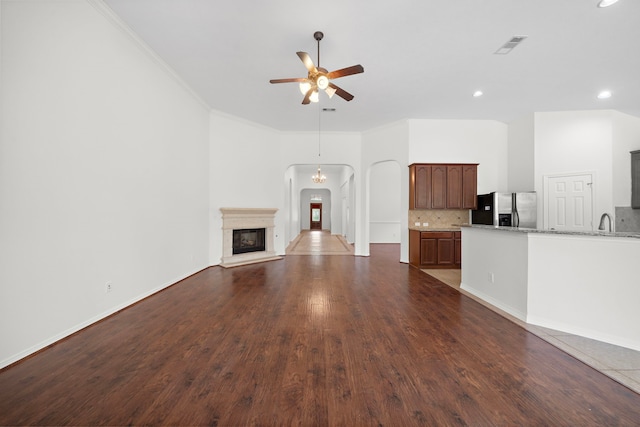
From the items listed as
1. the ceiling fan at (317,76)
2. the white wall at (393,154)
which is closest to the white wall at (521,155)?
the white wall at (393,154)

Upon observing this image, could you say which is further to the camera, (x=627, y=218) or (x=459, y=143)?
(x=459, y=143)

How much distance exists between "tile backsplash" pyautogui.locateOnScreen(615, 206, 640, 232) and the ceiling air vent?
4.28m

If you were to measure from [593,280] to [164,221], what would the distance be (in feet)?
18.3

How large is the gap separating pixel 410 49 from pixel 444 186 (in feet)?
Answer: 11.7

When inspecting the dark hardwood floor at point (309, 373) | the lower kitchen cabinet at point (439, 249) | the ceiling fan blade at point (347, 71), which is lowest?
the dark hardwood floor at point (309, 373)

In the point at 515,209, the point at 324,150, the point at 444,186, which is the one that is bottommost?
the point at 515,209

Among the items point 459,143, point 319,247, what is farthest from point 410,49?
point 319,247

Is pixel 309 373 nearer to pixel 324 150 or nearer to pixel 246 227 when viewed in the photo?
pixel 246 227

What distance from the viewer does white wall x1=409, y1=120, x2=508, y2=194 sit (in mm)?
6516

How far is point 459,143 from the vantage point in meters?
6.54

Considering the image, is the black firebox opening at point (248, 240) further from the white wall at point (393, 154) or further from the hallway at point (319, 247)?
the white wall at point (393, 154)

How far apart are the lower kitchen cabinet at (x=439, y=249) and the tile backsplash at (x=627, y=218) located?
117 inches

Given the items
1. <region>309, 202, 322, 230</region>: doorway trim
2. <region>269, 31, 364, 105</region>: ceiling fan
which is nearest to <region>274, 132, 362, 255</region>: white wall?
<region>269, 31, 364, 105</region>: ceiling fan

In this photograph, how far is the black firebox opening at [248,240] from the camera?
6603mm
